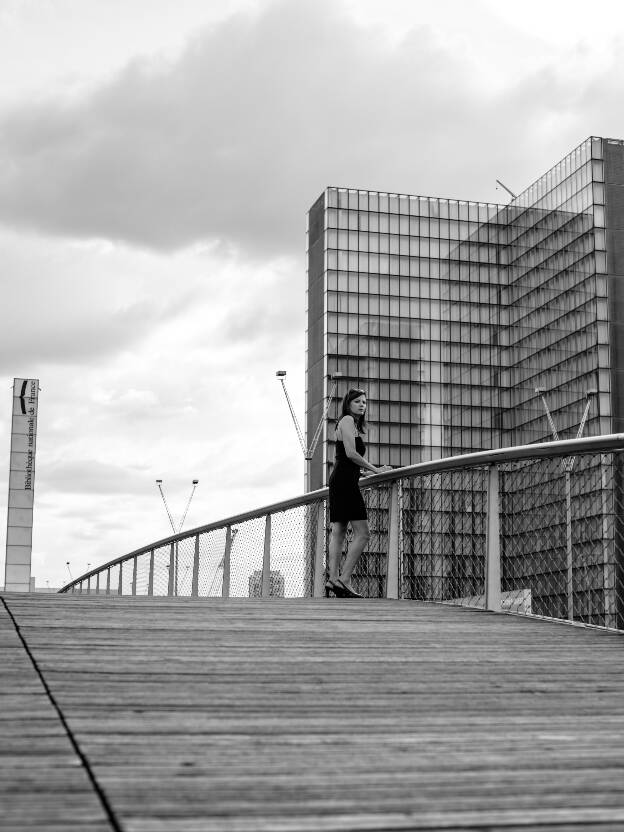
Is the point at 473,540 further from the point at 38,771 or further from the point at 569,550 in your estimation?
the point at 38,771

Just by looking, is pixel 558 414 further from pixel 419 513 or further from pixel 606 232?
pixel 419 513

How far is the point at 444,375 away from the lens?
318 ft

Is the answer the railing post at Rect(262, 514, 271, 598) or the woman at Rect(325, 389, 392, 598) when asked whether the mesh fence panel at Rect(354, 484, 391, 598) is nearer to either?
the woman at Rect(325, 389, 392, 598)

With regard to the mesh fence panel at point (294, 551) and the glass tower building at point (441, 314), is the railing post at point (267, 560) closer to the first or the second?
the mesh fence panel at point (294, 551)

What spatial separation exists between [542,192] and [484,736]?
87357 mm

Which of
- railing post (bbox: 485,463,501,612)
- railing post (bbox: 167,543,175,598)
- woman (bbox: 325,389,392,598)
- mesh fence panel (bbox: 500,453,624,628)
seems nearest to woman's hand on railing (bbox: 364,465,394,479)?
woman (bbox: 325,389,392,598)

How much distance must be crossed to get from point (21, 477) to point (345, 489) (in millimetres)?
26796

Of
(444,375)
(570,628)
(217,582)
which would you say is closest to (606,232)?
(444,375)

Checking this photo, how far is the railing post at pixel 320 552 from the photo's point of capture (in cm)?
1154

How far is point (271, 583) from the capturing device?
12.7 m

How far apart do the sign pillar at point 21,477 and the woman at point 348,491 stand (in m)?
26.5

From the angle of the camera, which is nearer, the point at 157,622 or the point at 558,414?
the point at 157,622

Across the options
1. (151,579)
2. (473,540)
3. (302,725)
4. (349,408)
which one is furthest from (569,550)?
(151,579)

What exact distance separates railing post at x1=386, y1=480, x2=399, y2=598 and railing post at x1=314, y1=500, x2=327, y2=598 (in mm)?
1588
